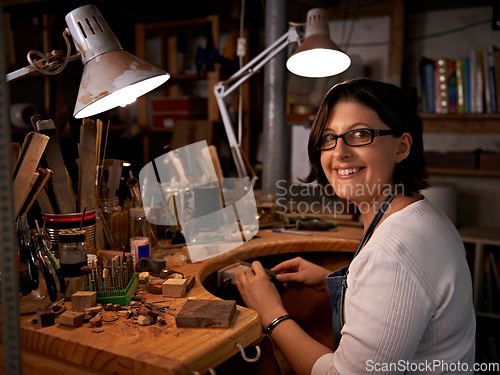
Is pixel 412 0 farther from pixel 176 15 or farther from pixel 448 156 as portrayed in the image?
pixel 176 15

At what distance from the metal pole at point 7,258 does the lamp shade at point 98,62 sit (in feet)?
1.64

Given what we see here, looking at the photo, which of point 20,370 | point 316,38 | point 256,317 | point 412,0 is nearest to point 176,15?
point 412,0

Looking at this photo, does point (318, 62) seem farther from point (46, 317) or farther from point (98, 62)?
point (46, 317)

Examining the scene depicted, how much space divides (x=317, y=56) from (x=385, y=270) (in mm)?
1217

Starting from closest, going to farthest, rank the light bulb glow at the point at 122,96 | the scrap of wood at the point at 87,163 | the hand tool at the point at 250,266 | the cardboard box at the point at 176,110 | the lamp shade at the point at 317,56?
the light bulb glow at the point at 122,96 → the scrap of wood at the point at 87,163 → the hand tool at the point at 250,266 → the lamp shade at the point at 317,56 → the cardboard box at the point at 176,110

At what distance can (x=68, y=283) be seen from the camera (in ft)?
4.14

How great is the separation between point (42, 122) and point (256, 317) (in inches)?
36.2

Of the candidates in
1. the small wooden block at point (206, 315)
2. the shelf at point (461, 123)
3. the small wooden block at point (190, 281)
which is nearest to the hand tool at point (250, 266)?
the small wooden block at point (190, 281)

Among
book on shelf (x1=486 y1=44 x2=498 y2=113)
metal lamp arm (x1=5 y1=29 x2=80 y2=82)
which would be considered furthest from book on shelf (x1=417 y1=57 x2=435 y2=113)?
metal lamp arm (x1=5 y1=29 x2=80 y2=82)

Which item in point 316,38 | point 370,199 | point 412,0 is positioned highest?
point 412,0

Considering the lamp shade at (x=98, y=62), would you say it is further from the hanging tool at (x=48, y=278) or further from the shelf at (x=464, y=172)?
the shelf at (x=464, y=172)

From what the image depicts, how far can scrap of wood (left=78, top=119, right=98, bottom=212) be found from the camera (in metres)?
1.53

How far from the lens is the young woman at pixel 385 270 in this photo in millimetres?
1009

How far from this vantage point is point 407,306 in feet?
3.27
